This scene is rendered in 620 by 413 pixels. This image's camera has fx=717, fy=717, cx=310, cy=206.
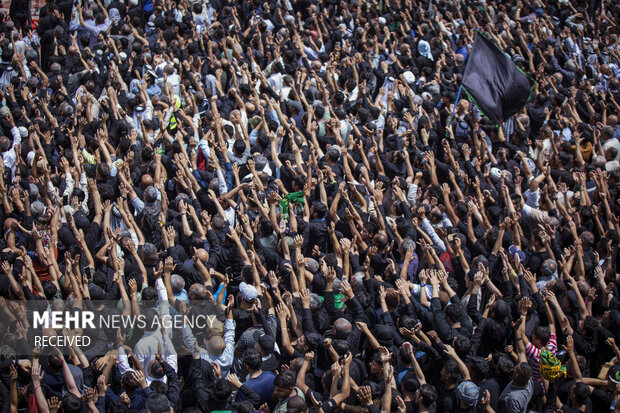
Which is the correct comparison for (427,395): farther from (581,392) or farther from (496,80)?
(496,80)

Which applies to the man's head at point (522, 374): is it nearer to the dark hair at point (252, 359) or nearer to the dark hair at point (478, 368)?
the dark hair at point (478, 368)

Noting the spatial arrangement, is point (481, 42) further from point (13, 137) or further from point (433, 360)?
point (13, 137)

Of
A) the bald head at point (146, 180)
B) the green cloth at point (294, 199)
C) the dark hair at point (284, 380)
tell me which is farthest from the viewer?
the bald head at point (146, 180)

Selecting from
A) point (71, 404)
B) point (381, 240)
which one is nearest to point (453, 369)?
point (381, 240)

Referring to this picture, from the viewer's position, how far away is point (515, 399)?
6652 millimetres

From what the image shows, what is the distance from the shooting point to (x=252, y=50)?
14164 mm

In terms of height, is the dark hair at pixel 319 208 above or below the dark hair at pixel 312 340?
above

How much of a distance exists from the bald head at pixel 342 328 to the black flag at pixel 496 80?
5.40m

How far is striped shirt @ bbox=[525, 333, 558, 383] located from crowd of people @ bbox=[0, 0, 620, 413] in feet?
0.10

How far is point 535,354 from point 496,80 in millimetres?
5438

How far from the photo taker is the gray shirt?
262 inches

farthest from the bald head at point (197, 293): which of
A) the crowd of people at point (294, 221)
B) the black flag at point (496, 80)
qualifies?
the black flag at point (496, 80)

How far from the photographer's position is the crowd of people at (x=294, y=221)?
6887mm

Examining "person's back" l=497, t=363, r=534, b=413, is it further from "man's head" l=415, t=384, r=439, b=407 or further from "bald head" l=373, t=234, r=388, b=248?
"bald head" l=373, t=234, r=388, b=248
